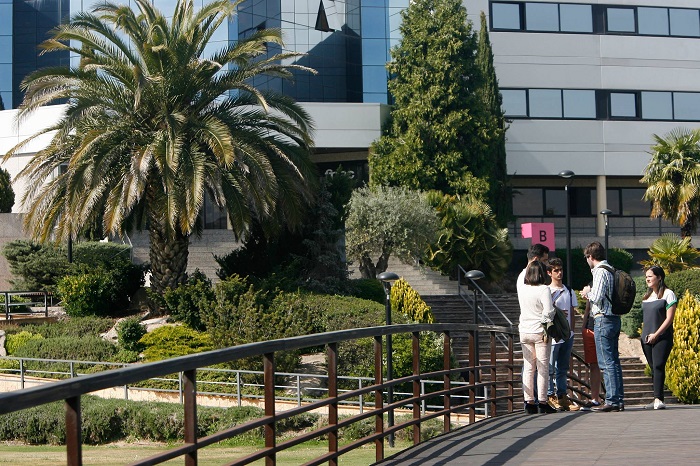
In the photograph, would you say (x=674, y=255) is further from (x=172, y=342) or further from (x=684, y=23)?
(x=172, y=342)

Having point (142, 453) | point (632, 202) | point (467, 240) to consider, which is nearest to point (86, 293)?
point (142, 453)

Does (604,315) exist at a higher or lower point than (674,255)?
lower

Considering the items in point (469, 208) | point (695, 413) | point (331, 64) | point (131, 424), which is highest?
point (331, 64)

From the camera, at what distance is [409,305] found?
30.0 metres

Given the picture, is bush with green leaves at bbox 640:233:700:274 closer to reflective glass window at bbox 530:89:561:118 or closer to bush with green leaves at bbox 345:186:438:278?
bush with green leaves at bbox 345:186:438:278

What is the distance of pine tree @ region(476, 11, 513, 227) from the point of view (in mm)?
41844

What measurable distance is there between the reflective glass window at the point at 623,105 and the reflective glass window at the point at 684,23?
3.90m

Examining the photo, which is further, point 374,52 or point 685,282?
point 374,52

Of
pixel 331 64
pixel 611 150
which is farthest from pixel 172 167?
pixel 611 150

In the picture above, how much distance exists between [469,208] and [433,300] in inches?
176

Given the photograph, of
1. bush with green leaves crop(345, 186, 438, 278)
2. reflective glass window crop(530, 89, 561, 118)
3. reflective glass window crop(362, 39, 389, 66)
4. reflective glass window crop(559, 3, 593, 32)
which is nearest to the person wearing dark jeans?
bush with green leaves crop(345, 186, 438, 278)

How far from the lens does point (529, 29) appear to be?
1850 inches

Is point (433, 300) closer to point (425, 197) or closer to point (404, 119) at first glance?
point (425, 197)

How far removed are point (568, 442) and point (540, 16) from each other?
134ft
